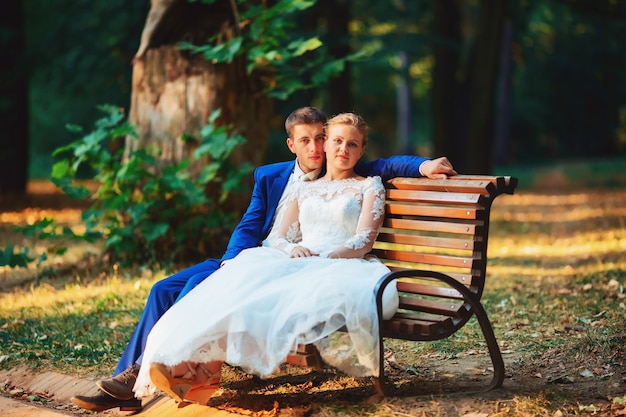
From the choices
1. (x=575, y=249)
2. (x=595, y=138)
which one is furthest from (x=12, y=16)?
(x=595, y=138)

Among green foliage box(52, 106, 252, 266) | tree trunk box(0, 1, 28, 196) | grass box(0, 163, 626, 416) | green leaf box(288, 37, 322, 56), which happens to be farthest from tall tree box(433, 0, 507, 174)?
tree trunk box(0, 1, 28, 196)

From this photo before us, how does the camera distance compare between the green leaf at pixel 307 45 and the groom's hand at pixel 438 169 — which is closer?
the groom's hand at pixel 438 169

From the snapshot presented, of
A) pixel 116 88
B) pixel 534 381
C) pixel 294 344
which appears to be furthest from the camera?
pixel 116 88

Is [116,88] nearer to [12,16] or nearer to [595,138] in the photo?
[12,16]

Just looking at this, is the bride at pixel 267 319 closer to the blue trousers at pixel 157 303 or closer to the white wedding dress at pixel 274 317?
the white wedding dress at pixel 274 317

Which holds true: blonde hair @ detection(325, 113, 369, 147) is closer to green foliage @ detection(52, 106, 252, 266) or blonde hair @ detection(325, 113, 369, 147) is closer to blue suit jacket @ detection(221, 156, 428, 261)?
blue suit jacket @ detection(221, 156, 428, 261)

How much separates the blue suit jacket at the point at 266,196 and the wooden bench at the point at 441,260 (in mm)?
137

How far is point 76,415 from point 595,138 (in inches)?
1309

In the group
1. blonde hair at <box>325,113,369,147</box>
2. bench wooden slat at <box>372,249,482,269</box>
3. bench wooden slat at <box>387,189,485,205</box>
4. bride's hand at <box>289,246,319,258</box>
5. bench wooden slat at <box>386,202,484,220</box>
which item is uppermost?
blonde hair at <box>325,113,369,147</box>

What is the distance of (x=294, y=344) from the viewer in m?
3.98

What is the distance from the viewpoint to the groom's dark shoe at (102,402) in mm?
4457

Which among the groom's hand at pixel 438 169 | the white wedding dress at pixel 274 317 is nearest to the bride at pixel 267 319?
the white wedding dress at pixel 274 317

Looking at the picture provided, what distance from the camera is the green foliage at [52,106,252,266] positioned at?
8.02 metres

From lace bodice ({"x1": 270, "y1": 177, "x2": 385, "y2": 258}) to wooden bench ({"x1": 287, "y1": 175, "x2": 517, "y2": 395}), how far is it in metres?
0.19
